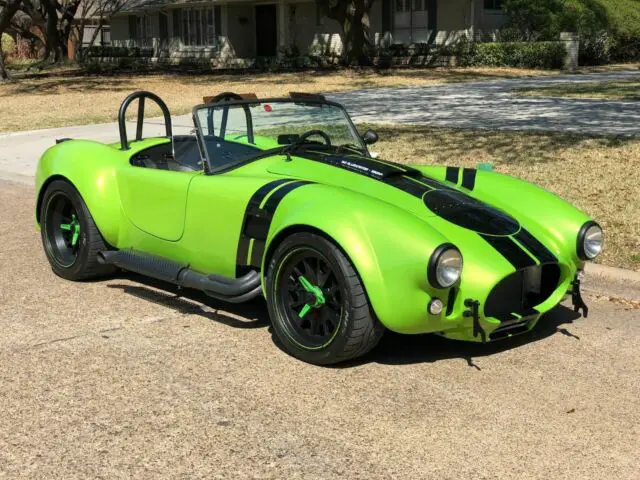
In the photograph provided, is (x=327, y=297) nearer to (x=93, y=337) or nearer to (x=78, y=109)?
(x=93, y=337)

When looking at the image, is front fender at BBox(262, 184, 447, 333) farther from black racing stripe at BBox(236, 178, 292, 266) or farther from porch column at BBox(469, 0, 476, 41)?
porch column at BBox(469, 0, 476, 41)

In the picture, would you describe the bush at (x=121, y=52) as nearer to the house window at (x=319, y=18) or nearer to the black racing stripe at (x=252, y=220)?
the house window at (x=319, y=18)

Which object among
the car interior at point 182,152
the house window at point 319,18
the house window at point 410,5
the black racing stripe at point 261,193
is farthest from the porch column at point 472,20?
the black racing stripe at point 261,193

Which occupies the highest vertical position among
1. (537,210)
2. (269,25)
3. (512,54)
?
(269,25)

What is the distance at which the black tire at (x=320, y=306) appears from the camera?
13.5 feet

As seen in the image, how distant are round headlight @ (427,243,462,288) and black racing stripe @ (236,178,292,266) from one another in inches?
43.1

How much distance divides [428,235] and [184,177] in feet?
5.85

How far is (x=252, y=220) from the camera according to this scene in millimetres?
4660

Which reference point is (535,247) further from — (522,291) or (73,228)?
(73,228)

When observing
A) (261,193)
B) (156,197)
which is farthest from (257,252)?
(156,197)

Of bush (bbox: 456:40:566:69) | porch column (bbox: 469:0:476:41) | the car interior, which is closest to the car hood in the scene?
the car interior

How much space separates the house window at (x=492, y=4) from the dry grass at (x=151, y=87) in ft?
16.5

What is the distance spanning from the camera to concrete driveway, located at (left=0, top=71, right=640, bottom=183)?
39.7 feet

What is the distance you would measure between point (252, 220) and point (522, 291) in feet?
5.02
